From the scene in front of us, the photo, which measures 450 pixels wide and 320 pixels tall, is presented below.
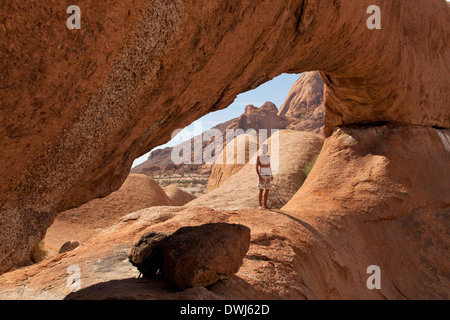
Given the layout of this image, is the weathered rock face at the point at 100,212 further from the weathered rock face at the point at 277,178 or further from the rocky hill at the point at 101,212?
the weathered rock face at the point at 277,178

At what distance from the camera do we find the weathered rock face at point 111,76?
1.51 meters

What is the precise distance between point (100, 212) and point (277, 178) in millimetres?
6096

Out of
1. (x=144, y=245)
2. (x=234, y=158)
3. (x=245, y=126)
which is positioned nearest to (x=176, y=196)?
(x=234, y=158)

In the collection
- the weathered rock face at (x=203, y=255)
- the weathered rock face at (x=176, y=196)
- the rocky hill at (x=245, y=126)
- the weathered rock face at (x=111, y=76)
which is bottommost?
the weathered rock face at (x=203, y=255)

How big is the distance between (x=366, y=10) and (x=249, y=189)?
18.5 feet

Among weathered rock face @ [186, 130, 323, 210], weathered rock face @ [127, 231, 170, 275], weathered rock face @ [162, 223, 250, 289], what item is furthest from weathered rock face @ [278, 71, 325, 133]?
weathered rock face @ [162, 223, 250, 289]

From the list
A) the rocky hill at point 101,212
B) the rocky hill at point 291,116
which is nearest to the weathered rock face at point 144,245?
the rocky hill at point 101,212

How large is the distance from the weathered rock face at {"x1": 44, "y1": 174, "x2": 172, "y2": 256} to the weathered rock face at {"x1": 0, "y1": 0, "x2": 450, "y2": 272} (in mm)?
7369

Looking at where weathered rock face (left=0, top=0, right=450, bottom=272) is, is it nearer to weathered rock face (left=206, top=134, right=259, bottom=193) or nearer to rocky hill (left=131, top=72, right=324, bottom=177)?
weathered rock face (left=206, top=134, right=259, bottom=193)

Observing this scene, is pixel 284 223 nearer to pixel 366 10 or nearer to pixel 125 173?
pixel 125 173

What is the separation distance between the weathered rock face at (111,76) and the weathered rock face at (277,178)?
5062mm

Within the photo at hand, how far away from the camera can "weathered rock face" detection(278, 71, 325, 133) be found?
45.5 meters

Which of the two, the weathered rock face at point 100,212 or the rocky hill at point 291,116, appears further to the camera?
the rocky hill at point 291,116

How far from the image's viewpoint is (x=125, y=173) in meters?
2.73
